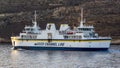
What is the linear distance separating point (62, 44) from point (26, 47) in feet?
25.2

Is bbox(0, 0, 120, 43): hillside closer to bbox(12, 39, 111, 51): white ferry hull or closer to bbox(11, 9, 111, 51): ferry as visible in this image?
bbox(11, 9, 111, 51): ferry

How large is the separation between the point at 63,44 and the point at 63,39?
0.99 metres

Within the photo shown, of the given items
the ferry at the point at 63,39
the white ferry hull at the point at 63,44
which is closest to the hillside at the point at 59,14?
the ferry at the point at 63,39

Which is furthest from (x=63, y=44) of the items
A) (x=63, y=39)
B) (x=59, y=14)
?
(x=59, y=14)

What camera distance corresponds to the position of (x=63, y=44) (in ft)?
399

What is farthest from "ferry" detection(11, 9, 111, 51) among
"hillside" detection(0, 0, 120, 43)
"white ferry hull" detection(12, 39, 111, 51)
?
"hillside" detection(0, 0, 120, 43)

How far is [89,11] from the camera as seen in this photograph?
168875 mm

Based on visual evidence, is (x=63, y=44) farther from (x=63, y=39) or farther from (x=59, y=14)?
(x=59, y=14)

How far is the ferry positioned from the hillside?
3219 centimetres

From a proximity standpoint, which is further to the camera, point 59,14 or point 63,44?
point 59,14

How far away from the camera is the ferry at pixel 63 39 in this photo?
118625mm

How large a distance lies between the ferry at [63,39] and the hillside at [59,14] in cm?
3219

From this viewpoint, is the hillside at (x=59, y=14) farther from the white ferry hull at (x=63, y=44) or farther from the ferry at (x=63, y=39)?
the white ferry hull at (x=63, y=44)

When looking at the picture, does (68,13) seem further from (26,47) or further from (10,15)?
(26,47)
